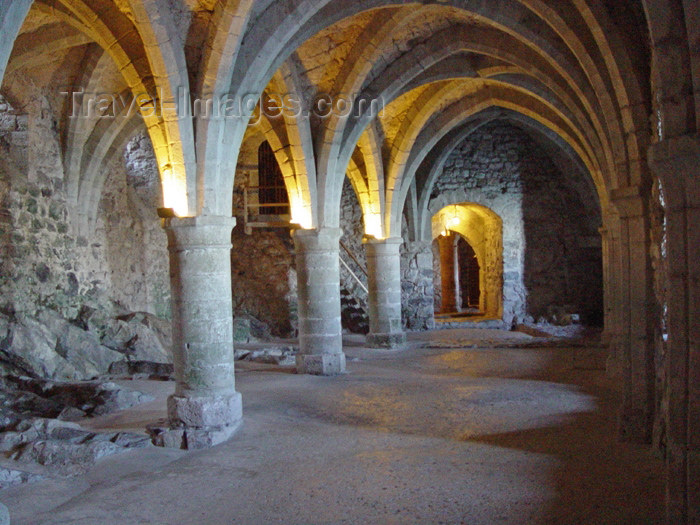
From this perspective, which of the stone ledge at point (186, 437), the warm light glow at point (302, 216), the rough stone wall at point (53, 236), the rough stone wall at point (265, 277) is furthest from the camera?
the rough stone wall at point (265, 277)

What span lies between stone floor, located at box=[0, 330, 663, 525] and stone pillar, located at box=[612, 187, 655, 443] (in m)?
0.24

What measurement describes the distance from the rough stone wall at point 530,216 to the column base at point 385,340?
4.21m

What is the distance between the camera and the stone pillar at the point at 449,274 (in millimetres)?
18797

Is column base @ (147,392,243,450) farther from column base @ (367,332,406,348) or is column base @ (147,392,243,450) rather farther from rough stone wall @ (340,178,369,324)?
rough stone wall @ (340,178,369,324)

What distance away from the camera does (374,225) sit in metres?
10.8

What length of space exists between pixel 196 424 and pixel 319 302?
3343 millimetres

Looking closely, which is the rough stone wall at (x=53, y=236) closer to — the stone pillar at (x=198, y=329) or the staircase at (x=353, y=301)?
the stone pillar at (x=198, y=329)

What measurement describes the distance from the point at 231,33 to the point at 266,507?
365cm

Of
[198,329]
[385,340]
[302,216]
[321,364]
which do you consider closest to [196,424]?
[198,329]

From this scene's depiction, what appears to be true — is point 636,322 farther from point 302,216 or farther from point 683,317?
point 302,216

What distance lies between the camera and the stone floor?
3.40 m

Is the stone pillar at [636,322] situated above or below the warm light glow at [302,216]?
below

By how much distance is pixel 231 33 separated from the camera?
16.3 ft

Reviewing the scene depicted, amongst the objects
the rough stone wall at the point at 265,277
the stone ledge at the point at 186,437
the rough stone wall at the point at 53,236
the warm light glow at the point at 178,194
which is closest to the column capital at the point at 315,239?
the warm light glow at the point at 178,194
